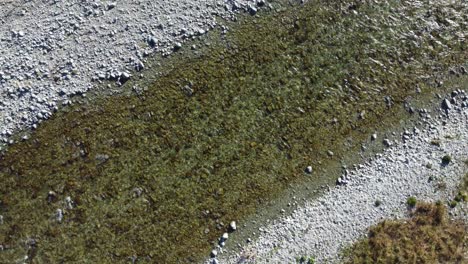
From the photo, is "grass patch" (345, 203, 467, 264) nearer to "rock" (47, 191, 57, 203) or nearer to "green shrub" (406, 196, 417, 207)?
"green shrub" (406, 196, 417, 207)

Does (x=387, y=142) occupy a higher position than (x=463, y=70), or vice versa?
(x=463, y=70)

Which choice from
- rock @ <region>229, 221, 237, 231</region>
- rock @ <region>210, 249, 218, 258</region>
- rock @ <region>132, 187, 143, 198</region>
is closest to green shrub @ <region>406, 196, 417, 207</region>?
rock @ <region>229, 221, 237, 231</region>

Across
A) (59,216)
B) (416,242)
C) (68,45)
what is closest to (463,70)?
(416,242)

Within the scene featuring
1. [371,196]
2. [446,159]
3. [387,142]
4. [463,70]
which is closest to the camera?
[371,196]

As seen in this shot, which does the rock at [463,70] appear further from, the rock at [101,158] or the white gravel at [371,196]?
the rock at [101,158]

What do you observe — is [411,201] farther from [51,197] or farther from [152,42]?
[51,197]

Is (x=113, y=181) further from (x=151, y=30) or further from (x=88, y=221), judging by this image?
(x=151, y=30)
